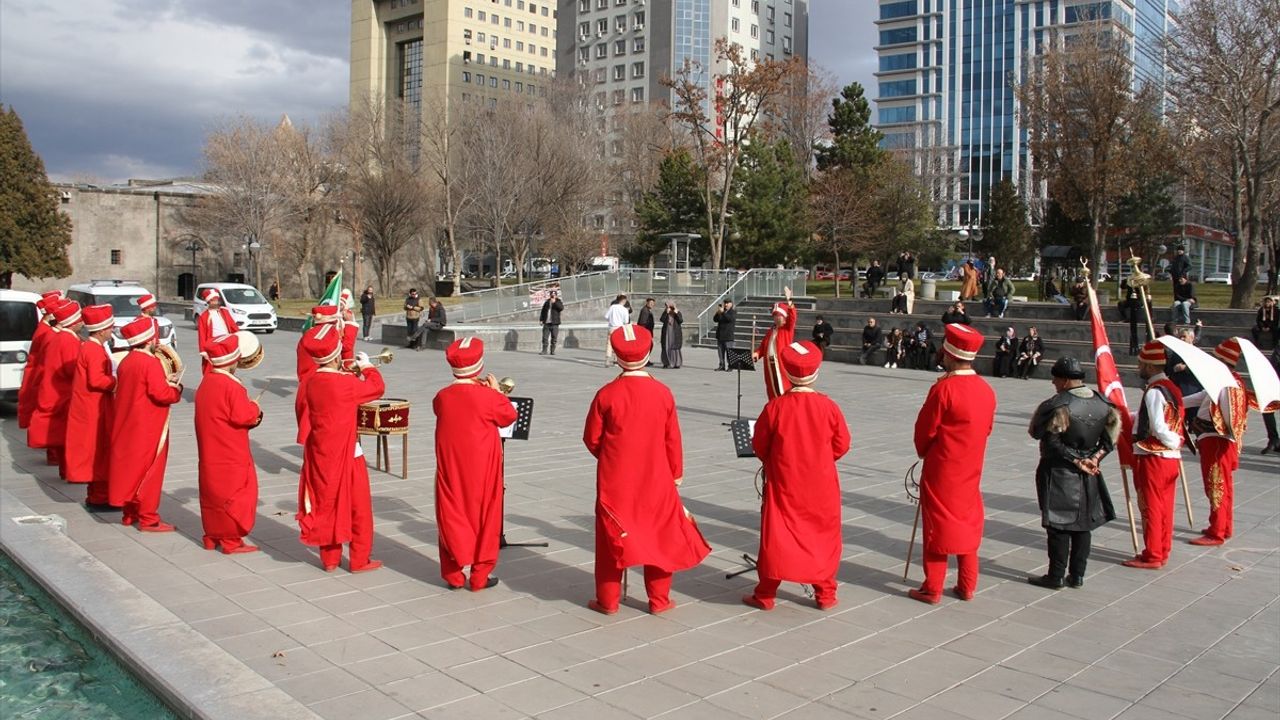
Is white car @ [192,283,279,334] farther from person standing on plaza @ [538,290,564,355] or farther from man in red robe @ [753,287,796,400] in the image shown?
man in red robe @ [753,287,796,400]

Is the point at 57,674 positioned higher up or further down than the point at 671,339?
further down

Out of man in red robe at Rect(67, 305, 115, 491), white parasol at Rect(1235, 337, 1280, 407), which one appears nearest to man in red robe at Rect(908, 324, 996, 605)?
white parasol at Rect(1235, 337, 1280, 407)

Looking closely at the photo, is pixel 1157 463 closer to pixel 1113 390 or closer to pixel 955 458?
pixel 1113 390

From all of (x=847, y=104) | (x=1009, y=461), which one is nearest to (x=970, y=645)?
(x=1009, y=461)

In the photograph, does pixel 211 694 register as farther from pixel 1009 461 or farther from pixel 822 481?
pixel 1009 461

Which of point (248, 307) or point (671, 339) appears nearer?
point (671, 339)

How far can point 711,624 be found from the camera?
19.6 feet

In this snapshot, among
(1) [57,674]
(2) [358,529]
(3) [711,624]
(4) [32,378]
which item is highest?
(4) [32,378]

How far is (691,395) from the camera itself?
1920 cm

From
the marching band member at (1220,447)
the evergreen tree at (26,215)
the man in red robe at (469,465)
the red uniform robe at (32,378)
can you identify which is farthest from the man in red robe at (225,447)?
the evergreen tree at (26,215)

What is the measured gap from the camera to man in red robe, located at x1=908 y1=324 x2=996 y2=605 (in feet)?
20.5

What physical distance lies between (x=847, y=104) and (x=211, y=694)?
50.5m

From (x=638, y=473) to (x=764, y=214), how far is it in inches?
1665

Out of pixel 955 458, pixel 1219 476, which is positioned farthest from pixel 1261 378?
pixel 955 458
